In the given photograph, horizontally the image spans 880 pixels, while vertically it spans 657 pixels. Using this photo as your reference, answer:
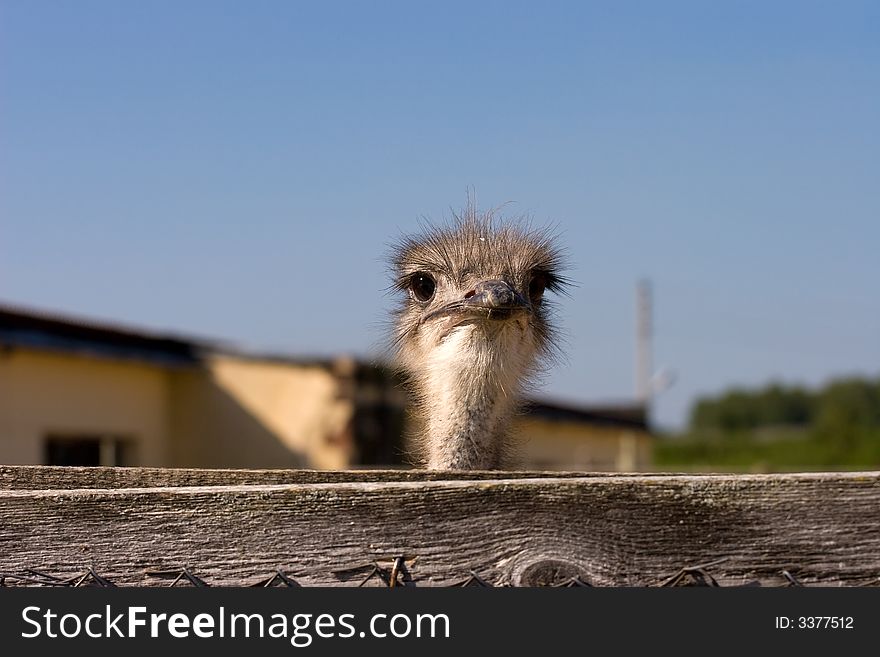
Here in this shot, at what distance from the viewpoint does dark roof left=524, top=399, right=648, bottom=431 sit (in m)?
20.1

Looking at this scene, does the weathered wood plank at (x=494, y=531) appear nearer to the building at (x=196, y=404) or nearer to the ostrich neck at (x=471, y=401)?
the ostrich neck at (x=471, y=401)

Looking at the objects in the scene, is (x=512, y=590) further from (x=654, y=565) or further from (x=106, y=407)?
(x=106, y=407)

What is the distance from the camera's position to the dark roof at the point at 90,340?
42.9 feet

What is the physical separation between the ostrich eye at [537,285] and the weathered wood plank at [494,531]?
286 cm

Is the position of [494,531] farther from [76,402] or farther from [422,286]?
[76,402]

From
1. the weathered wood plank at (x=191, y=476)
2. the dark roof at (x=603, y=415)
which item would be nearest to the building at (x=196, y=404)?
the dark roof at (x=603, y=415)

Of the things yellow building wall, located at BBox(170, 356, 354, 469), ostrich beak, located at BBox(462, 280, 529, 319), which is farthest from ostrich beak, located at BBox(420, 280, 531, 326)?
yellow building wall, located at BBox(170, 356, 354, 469)

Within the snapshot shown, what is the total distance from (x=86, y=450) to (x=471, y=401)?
36.9 feet

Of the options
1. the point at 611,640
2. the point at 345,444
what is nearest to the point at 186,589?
the point at 611,640

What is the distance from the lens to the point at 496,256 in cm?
462

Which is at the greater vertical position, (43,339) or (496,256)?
(43,339)

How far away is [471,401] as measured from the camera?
13.2 ft

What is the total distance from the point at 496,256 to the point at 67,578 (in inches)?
114

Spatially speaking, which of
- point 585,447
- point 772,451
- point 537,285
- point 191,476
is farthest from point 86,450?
point 772,451
